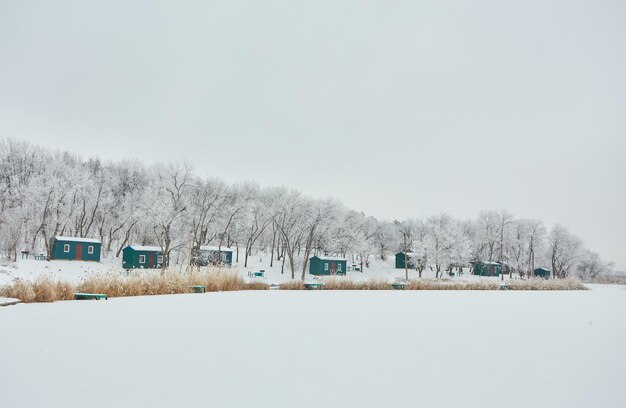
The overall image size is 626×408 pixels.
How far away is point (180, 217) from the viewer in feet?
140

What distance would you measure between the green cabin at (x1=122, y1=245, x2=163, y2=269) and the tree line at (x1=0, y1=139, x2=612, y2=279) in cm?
184

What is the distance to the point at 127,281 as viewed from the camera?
Answer: 14.0 metres

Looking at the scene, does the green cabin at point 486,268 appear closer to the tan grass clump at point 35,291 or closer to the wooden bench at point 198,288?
the wooden bench at point 198,288

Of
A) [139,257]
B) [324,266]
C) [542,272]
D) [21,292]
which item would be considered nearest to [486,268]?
[542,272]

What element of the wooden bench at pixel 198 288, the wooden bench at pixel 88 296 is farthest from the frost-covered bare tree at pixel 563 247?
the wooden bench at pixel 88 296

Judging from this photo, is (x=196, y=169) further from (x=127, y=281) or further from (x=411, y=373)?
(x=411, y=373)

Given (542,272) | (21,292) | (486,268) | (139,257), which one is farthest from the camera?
(542,272)

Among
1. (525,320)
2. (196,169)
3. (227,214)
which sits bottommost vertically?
(525,320)

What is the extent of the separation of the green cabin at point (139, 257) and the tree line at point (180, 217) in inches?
72.4

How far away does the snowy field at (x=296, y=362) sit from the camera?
3697mm

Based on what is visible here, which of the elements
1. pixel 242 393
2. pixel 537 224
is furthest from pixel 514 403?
pixel 537 224

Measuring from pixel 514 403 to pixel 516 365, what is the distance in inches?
66.6

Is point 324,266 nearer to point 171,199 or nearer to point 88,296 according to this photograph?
point 171,199

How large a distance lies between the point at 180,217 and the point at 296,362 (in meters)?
39.9
